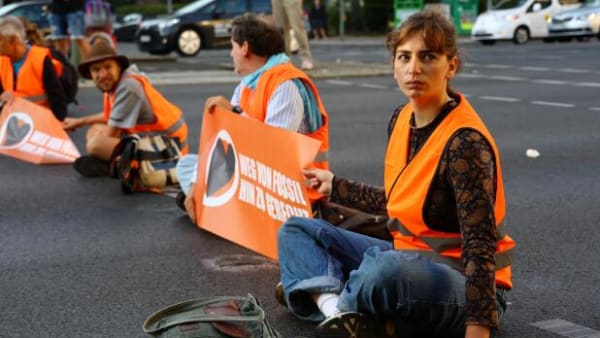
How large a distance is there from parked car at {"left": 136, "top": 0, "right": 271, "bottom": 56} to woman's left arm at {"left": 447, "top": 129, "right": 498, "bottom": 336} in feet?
75.2

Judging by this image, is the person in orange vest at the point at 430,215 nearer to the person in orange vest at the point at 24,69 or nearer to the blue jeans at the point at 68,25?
the person in orange vest at the point at 24,69

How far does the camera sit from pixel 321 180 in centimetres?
452

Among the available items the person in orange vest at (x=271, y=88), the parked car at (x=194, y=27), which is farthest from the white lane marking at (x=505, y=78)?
the person in orange vest at (x=271, y=88)

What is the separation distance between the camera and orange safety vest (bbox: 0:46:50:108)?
990cm

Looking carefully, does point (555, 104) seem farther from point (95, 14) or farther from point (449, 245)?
point (449, 245)

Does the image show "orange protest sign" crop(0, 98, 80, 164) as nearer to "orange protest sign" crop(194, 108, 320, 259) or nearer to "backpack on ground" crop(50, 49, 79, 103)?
"backpack on ground" crop(50, 49, 79, 103)

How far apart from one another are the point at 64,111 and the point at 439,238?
6.76 meters

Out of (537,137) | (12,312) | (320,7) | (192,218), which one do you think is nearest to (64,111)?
(192,218)

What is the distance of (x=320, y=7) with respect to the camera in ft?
137

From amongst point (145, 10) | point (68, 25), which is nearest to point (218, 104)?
point (68, 25)

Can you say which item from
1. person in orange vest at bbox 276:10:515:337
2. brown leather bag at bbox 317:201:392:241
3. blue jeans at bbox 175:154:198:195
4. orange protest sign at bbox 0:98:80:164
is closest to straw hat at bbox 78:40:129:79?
blue jeans at bbox 175:154:198:195

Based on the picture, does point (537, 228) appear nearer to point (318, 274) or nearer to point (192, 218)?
point (192, 218)

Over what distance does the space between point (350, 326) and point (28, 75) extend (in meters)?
6.62

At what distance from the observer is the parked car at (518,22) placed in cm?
3161
